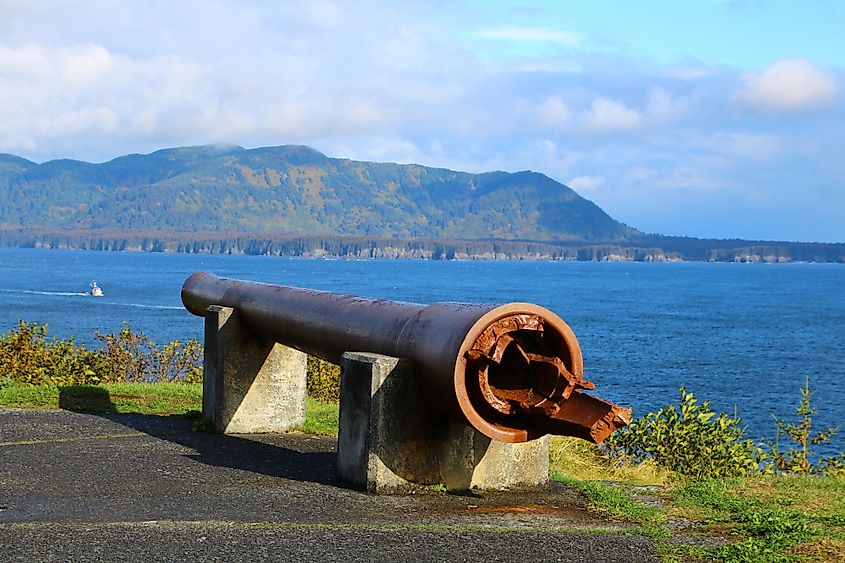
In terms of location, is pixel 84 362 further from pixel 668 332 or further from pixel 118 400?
pixel 668 332

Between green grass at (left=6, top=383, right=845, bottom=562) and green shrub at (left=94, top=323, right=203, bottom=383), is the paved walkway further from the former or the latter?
green shrub at (left=94, top=323, right=203, bottom=383)

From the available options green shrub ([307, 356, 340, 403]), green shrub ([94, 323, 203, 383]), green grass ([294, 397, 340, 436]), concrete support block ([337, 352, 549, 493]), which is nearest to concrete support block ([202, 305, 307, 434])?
green grass ([294, 397, 340, 436])

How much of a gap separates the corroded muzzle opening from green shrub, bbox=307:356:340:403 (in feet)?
32.5

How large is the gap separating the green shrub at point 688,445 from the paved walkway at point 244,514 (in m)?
3.96

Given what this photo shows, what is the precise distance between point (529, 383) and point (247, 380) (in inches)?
179

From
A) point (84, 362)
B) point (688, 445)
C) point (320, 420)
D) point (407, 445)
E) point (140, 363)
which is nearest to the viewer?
point (407, 445)

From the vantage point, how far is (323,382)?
1738 cm

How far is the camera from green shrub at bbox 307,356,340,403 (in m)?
17.1

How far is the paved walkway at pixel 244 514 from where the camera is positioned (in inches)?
225

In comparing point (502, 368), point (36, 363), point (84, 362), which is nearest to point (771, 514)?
point (502, 368)

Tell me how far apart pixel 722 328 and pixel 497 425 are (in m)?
68.0

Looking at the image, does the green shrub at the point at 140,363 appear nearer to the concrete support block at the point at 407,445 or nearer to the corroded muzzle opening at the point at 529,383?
the concrete support block at the point at 407,445

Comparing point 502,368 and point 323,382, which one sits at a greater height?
point 502,368

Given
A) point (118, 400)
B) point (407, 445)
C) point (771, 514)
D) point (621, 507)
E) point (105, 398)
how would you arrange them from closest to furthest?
point (771, 514), point (621, 507), point (407, 445), point (118, 400), point (105, 398)
